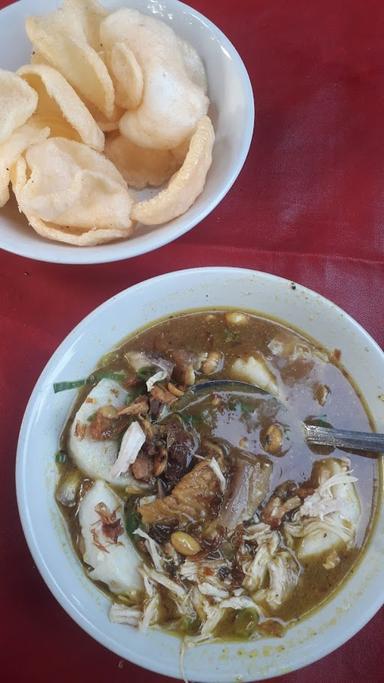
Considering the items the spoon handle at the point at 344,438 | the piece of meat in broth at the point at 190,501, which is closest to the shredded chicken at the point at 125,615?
the piece of meat in broth at the point at 190,501

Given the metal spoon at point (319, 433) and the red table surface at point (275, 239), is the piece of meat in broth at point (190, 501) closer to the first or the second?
the metal spoon at point (319, 433)

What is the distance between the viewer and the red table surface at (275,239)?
1843mm

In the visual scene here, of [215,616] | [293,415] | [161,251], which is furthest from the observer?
[161,251]

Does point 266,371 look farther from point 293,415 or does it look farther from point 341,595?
point 341,595

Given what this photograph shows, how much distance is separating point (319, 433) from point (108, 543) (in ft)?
2.16

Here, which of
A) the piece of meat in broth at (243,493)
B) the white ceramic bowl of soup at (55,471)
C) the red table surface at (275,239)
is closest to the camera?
the white ceramic bowl of soup at (55,471)

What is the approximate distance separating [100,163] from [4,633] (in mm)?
1397

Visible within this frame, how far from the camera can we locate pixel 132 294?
5.67 feet

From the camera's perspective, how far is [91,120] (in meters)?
1.83

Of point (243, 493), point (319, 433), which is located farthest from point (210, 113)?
point (243, 493)

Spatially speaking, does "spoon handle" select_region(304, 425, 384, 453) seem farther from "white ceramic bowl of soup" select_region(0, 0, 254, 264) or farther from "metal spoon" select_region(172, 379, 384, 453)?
"white ceramic bowl of soup" select_region(0, 0, 254, 264)

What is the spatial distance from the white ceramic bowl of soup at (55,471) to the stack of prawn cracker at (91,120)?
0.82 feet

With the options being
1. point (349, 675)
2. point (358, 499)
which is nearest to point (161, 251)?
point (358, 499)

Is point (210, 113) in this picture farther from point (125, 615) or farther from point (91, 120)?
point (125, 615)
